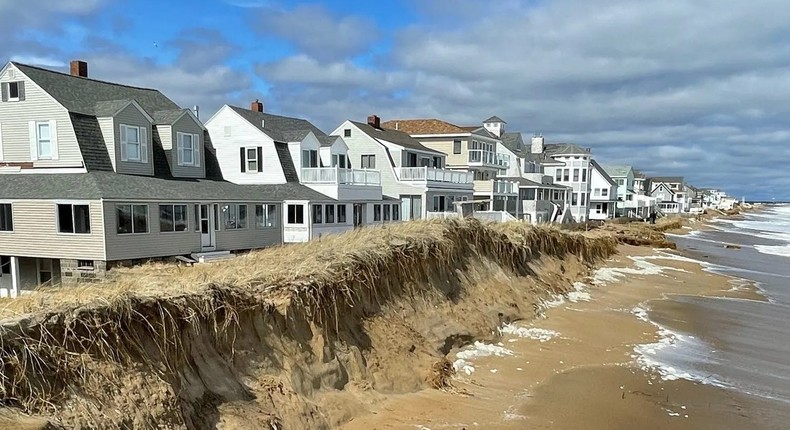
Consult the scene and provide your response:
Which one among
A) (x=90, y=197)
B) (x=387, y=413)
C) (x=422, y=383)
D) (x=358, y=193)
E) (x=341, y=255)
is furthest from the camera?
(x=358, y=193)

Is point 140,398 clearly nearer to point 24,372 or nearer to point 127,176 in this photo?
point 24,372

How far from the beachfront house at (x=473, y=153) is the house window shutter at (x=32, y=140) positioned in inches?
1250

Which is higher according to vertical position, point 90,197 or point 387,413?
point 90,197

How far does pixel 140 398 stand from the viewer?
19.8 feet

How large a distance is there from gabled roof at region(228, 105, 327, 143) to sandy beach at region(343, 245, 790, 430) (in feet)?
70.0

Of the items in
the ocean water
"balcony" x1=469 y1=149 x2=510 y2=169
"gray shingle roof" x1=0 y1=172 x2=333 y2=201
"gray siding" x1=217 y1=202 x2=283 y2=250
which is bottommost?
the ocean water

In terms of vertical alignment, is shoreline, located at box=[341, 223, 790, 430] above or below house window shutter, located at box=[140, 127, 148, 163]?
below

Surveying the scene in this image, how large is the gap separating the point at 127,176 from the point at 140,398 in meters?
19.2

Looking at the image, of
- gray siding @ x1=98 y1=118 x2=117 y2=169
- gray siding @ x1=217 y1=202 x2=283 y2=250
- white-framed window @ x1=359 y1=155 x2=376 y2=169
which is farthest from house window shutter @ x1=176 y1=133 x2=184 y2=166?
white-framed window @ x1=359 y1=155 x2=376 y2=169

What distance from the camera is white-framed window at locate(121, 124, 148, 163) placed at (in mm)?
23438

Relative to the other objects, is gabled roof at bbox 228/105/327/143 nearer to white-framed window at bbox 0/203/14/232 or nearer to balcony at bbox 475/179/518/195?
white-framed window at bbox 0/203/14/232

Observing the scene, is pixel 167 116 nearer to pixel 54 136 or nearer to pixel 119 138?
pixel 119 138

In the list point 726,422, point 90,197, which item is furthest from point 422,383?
point 90,197

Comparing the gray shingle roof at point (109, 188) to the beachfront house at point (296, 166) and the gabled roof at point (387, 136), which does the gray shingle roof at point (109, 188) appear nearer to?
the beachfront house at point (296, 166)
